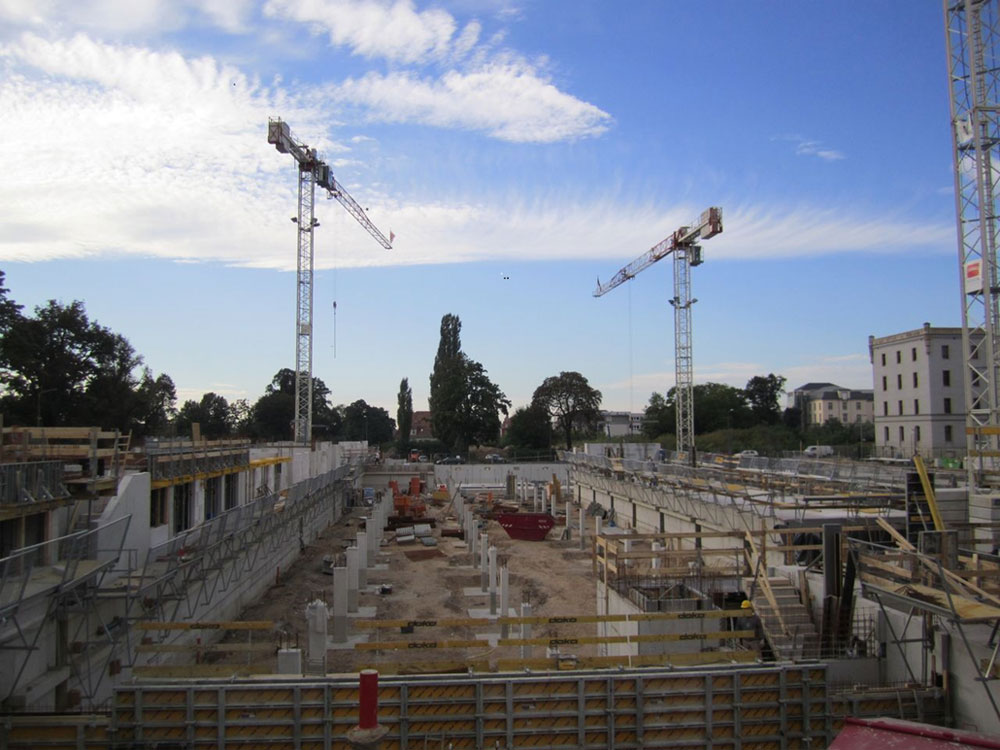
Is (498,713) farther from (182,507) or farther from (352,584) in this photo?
(182,507)

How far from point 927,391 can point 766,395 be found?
45.3 meters

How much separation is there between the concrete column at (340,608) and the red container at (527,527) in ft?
58.6

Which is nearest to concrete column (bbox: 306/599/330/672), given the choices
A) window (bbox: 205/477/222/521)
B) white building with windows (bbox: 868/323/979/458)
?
window (bbox: 205/477/222/521)

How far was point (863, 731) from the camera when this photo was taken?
20.3 feet

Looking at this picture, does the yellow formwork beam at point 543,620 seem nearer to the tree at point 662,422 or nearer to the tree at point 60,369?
the tree at point 60,369

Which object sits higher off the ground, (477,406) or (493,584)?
(477,406)

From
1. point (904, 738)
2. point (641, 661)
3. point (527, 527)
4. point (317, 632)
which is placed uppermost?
point (904, 738)

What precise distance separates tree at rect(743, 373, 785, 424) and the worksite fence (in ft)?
293

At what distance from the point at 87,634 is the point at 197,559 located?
3416mm

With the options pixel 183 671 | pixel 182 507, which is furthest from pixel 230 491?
pixel 183 671

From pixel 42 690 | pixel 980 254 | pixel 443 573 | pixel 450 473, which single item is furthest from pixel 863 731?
pixel 450 473

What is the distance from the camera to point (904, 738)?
597cm

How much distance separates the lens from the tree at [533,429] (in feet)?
296

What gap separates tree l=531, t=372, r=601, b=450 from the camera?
91.1 metres
